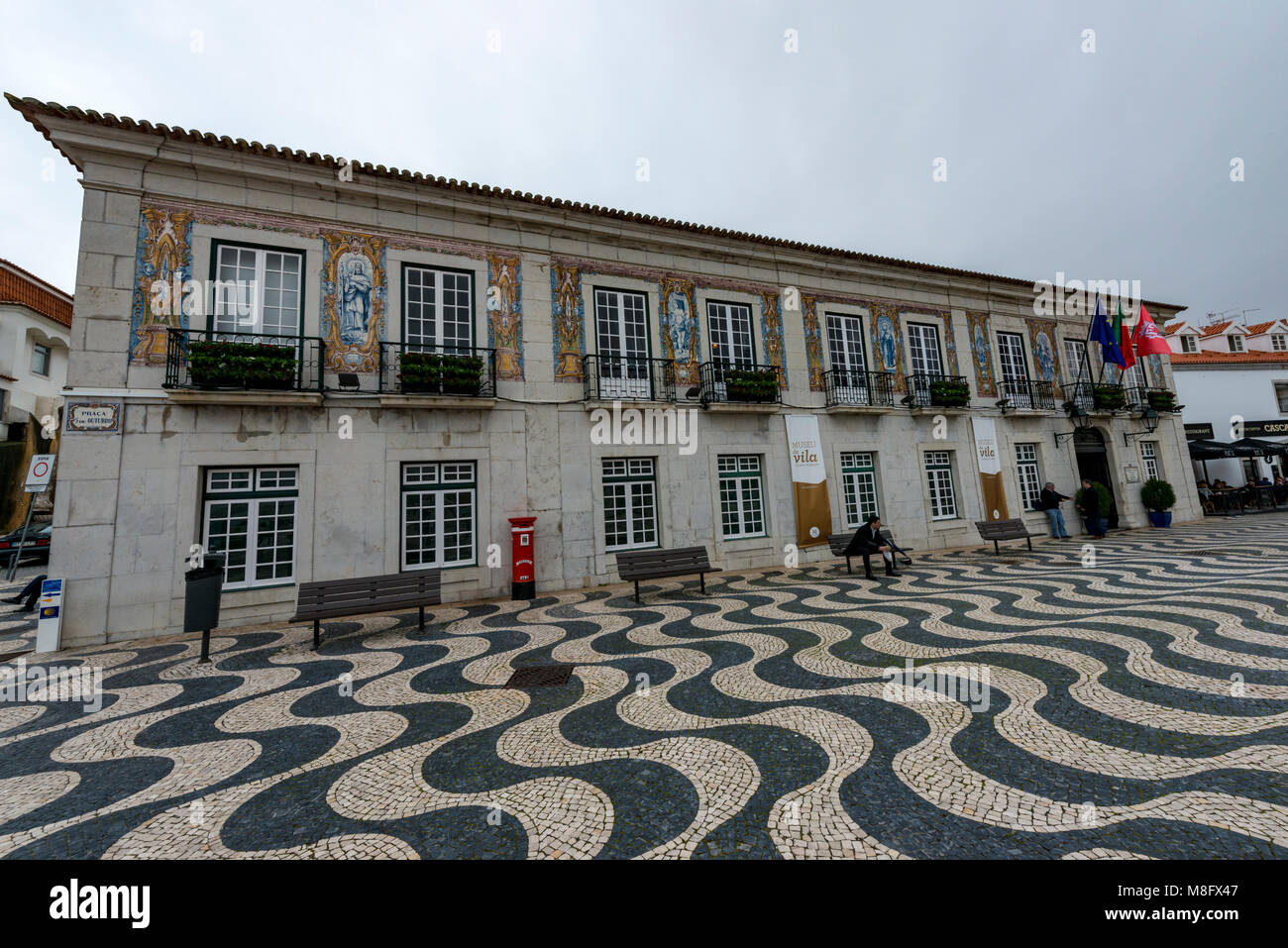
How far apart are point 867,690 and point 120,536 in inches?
414

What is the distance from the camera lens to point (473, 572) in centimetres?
928

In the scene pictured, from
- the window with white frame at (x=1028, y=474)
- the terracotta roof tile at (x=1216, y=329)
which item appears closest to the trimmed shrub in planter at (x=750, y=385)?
the window with white frame at (x=1028, y=474)

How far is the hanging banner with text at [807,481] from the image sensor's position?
12.1 meters

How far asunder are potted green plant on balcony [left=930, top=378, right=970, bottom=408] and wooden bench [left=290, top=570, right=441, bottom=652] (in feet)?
45.2

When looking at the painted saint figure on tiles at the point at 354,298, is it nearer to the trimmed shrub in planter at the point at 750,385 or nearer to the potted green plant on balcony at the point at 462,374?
the potted green plant on balcony at the point at 462,374

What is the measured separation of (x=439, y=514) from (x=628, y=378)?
→ 4.92m

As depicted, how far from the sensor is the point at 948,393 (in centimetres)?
1398

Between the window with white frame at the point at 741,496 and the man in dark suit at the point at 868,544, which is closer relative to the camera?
the man in dark suit at the point at 868,544

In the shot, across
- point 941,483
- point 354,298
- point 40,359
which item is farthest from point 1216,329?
point 40,359

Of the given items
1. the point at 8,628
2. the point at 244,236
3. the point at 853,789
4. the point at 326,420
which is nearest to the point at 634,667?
the point at 853,789

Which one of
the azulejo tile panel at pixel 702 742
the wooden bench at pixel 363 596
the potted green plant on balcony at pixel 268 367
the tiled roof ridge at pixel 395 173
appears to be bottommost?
the azulejo tile panel at pixel 702 742

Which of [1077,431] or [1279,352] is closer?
[1077,431]

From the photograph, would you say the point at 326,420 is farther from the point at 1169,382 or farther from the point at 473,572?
the point at 1169,382

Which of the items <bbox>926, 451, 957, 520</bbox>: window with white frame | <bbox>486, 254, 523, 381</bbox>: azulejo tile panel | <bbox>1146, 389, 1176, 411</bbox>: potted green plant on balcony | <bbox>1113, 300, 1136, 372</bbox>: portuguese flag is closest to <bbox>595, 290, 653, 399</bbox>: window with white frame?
<bbox>486, 254, 523, 381</bbox>: azulejo tile panel
